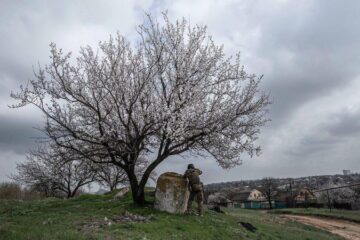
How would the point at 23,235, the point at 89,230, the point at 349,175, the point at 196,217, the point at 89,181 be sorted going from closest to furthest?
the point at 23,235 → the point at 89,230 → the point at 196,217 → the point at 89,181 → the point at 349,175

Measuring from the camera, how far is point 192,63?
68.2 ft

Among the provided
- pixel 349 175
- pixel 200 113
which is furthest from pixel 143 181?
pixel 349 175

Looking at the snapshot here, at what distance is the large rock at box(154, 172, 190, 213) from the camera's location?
60.9 feet

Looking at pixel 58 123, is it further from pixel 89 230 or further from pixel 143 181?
pixel 89 230

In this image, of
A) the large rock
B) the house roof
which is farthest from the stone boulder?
the house roof

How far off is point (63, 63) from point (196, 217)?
9309 mm

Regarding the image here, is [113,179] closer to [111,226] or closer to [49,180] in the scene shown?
[49,180]

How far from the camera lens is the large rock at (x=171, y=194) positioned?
18.6 metres

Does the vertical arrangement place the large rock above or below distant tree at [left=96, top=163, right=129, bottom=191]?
below

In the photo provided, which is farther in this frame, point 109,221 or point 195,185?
point 195,185

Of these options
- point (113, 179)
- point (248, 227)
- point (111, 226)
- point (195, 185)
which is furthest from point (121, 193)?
point (113, 179)

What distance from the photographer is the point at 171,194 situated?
61.2 ft

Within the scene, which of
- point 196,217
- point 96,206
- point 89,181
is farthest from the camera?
point 89,181

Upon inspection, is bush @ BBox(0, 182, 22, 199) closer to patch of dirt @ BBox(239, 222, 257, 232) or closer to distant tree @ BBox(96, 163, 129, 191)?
distant tree @ BBox(96, 163, 129, 191)
